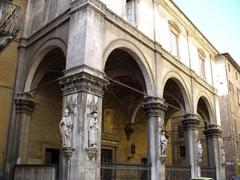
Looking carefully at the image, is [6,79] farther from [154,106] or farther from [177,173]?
[177,173]

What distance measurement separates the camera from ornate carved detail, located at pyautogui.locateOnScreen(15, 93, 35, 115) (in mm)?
11211

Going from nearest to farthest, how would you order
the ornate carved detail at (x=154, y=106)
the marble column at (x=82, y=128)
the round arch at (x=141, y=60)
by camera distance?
the marble column at (x=82, y=128) → the round arch at (x=141, y=60) → the ornate carved detail at (x=154, y=106)

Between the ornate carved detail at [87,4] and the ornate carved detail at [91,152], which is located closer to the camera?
the ornate carved detail at [91,152]

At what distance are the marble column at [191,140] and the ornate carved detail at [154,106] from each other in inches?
119

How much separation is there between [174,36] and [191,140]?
206 inches

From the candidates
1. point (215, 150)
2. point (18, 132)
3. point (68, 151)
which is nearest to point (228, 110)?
point (215, 150)

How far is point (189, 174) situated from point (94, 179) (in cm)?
660

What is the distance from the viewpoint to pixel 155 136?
10797 mm

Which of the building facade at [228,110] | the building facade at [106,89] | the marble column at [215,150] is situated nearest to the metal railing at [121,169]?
the building facade at [106,89]

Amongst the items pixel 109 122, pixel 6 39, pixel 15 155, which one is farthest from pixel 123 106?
pixel 6 39

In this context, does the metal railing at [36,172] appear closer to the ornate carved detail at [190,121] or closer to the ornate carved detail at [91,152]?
the ornate carved detail at [91,152]

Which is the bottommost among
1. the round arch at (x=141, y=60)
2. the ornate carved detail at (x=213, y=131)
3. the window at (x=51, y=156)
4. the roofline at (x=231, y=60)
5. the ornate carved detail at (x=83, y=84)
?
the window at (x=51, y=156)

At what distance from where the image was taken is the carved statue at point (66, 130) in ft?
24.8

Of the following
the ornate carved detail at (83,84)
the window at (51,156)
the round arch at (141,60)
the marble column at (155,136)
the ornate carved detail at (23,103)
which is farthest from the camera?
the window at (51,156)
